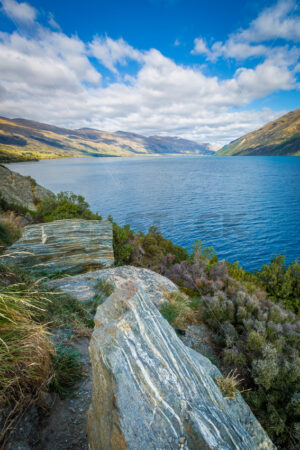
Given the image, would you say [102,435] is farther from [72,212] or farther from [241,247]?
[241,247]

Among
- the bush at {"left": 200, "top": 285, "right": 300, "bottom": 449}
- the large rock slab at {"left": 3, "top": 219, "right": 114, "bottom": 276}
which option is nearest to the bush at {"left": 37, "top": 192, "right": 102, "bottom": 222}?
the large rock slab at {"left": 3, "top": 219, "right": 114, "bottom": 276}

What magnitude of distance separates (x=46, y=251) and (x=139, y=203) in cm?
3517

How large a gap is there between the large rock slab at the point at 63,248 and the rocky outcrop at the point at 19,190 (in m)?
13.8

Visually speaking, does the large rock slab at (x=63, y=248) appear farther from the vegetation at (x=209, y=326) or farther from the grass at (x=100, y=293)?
the grass at (x=100, y=293)

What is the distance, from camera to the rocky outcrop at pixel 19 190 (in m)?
22.3

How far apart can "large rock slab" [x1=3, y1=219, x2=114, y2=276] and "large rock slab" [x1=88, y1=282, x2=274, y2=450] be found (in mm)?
7346

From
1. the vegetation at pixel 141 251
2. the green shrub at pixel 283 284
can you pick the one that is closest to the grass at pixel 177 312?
the vegetation at pixel 141 251

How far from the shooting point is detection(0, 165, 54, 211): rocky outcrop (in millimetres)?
22281

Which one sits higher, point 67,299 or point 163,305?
point 67,299

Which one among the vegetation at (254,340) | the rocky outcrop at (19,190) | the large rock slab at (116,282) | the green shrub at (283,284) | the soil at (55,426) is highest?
the rocky outcrop at (19,190)

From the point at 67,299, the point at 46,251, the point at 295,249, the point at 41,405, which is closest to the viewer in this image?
the point at 41,405

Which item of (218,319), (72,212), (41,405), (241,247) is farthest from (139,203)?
(41,405)

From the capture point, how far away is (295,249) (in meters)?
24.7

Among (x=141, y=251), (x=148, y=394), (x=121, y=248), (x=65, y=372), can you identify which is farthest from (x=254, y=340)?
(x=141, y=251)
